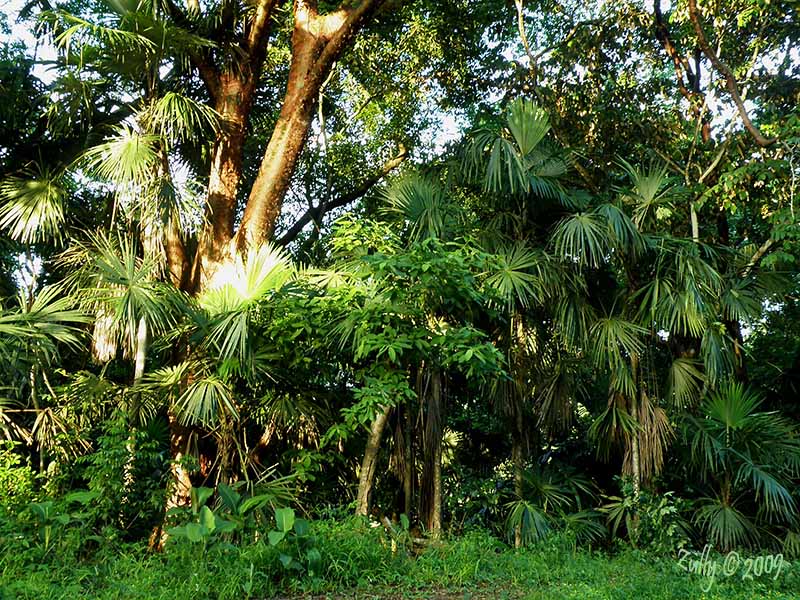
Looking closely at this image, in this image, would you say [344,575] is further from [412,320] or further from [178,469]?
[178,469]

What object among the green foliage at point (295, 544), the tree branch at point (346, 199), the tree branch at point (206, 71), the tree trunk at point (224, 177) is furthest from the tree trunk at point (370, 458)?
the tree branch at point (346, 199)

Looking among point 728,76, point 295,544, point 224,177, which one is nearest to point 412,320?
point 295,544

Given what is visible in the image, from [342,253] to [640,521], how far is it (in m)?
4.13

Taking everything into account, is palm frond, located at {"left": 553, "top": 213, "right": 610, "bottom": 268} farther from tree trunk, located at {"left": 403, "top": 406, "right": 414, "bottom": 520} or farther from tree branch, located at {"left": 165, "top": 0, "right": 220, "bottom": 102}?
tree branch, located at {"left": 165, "top": 0, "right": 220, "bottom": 102}

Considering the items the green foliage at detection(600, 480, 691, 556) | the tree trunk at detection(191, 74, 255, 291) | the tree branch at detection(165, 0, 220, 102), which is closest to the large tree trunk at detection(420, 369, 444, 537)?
the green foliage at detection(600, 480, 691, 556)

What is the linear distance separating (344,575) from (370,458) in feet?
6.67

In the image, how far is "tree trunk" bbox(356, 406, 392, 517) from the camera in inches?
292

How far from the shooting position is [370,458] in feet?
24.8

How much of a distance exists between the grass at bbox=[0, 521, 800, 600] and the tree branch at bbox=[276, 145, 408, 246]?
6178mm

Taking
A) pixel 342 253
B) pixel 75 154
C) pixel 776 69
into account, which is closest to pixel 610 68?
pixel 776 69

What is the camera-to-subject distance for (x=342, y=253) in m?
7.82

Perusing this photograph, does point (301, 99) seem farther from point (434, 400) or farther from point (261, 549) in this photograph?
point (261, 549)

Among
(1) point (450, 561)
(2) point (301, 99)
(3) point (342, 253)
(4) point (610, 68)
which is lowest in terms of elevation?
(1) point (450, 561)

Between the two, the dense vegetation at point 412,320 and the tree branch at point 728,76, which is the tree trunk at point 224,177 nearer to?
the dense vegetation at point 412,320
